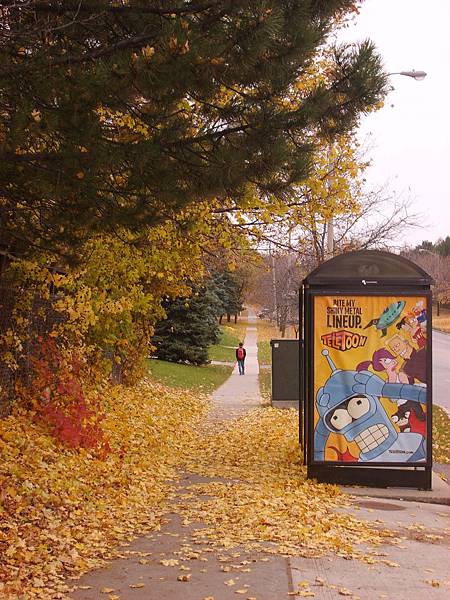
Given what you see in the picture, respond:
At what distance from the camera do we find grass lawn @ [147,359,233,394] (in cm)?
2339

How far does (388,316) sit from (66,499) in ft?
14.0

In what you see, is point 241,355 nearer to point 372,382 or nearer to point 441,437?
point 441,437

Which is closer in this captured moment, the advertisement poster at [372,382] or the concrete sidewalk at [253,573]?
the concrete sidewalk at [253,573]

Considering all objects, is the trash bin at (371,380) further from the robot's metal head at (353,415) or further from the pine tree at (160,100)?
the pine tree at (160,100)

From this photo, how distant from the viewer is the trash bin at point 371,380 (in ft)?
30.9

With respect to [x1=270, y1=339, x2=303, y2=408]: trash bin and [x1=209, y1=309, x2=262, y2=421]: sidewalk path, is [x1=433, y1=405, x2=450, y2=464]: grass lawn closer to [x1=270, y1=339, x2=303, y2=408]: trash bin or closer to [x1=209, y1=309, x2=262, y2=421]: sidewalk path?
[x1=270, y1=339, x2=303, y2=408]: trash bin

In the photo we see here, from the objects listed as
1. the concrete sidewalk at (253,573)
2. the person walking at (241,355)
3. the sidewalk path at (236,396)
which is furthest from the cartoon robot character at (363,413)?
the person walking at (241,355)

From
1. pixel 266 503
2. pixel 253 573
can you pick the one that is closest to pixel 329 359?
pixel 266 503

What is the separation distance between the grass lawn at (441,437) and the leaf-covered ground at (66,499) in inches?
163

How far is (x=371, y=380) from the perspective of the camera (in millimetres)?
9492

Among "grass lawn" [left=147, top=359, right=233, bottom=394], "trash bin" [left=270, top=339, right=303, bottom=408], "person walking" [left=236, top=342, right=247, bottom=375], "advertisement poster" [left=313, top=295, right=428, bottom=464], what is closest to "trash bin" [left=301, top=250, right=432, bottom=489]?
"advertisement poster" [left=313, top=295, right=428, bottom=464]

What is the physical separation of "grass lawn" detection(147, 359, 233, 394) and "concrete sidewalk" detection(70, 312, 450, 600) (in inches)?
624

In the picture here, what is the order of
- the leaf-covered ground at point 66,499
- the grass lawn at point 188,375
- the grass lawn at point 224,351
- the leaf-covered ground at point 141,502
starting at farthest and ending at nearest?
1. the grass lawn at point 224,351
2. the grass lawn at point 188,375
3. the leaf-covered ground at point 141,502
4. the leaf-covered ground at point 66,499

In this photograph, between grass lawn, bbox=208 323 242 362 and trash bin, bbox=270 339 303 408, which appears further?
grass lawn, bbox=208 323 242 362
